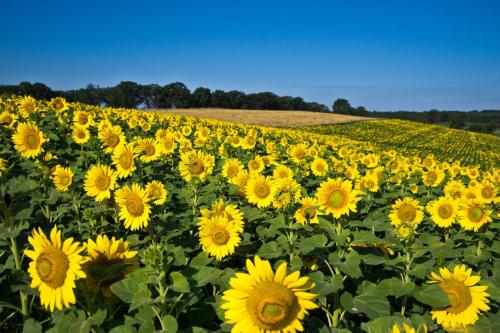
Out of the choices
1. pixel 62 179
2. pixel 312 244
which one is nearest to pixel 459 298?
pixel 312 244

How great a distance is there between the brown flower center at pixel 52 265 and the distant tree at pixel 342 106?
14185 centimetres

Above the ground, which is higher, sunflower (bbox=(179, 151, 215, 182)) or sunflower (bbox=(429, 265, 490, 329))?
sunflower (bbox=(179, 151, 215, 182))

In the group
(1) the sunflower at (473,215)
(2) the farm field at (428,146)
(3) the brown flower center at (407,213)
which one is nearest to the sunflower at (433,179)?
(1) the sunflower at (473,215)

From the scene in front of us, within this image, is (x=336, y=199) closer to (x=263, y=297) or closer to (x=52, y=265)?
(x=263, y=297)

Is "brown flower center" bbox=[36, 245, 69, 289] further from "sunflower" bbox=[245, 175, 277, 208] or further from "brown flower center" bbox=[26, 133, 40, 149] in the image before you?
"brown flower center" bbox=[26, 133, 40, 149]

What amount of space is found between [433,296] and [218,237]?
2.26 meters

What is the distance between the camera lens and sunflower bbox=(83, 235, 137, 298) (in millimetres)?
2393

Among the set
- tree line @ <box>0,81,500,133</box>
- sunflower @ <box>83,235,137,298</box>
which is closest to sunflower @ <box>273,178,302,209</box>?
sunflower @ <box>83,235,137,298</box>

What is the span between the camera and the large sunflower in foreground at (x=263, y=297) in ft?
7.14

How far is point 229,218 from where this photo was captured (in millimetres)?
4105

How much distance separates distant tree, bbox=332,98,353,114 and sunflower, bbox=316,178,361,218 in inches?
5489

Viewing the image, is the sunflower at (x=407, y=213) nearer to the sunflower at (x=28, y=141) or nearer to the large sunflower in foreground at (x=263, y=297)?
the large sunflower in foreground at (x=263, y=297)

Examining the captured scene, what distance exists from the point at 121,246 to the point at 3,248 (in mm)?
2327

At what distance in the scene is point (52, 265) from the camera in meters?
2.21
